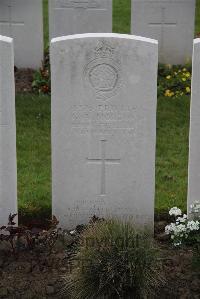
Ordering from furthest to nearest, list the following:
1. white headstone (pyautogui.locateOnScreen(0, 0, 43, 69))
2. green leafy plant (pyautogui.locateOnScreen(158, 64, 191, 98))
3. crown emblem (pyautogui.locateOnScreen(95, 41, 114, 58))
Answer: white headstone (pyautogui.locateOnScreen(0, 0, 43, 69))
green leafy plant (pyautogui.locateOnScreen(158, 64, 191, 98))
crown emblem (pyautogui.locateOnScreen(95, 41, 114, 58))

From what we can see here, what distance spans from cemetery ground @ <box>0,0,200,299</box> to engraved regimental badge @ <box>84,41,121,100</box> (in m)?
1.18

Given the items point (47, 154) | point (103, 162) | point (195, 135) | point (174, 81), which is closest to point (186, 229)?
point (195, 135)

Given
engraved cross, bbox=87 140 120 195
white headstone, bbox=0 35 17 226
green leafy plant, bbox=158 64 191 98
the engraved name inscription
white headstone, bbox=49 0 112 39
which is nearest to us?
white headstone, bbox=0 35 17 226

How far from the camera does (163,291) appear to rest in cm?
512

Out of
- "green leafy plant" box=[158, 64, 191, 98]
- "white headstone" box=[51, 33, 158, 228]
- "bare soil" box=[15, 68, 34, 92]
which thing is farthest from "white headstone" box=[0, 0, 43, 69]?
"white headstone" box=[51, 33, 158, 228]

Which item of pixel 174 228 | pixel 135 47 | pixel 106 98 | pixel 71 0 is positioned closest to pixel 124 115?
pixel 106 98

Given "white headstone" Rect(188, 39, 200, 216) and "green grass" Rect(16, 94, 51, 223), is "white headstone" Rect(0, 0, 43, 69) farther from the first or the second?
"white headstone" Rect(188, 39, 200, 216)

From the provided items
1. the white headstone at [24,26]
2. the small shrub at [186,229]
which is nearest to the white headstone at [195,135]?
the small shrub at [186,229]

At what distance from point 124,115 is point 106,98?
207mm

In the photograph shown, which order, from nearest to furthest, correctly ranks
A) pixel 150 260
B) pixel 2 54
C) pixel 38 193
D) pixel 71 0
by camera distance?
pixel 150 260, pixel 2 54, pixel 38 193, pixel 71 0

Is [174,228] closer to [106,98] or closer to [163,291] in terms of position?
[163,291]

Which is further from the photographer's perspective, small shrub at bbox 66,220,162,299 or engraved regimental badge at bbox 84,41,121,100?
engraved regimental badge at bbox 84,41,121,100

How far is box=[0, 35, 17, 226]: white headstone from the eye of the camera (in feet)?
18.0

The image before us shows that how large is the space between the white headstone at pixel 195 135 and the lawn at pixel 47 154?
0.67 meters
